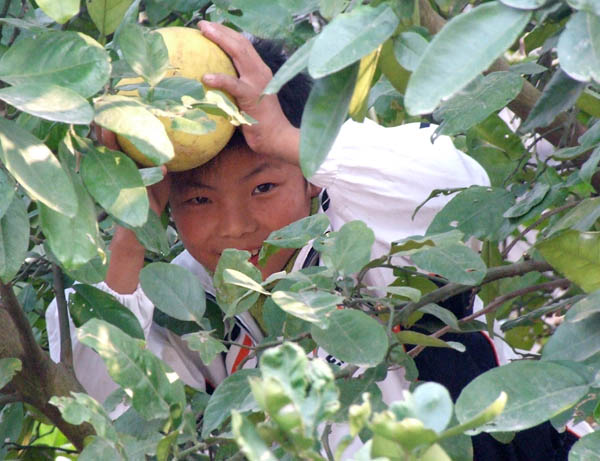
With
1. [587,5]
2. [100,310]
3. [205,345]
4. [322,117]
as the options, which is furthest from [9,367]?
[587,5]

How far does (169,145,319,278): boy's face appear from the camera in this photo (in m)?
1.63

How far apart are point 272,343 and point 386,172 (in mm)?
501

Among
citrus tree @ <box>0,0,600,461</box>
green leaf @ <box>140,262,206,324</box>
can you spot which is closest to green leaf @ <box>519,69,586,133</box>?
citrus tree @ <box>0,0,600,461</box>

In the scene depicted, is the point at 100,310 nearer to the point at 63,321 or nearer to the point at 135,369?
the point at 63,321

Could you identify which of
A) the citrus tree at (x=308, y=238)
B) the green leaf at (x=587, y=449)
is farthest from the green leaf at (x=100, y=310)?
the green leaf at (x=587, y=449)

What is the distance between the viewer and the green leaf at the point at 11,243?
106cm

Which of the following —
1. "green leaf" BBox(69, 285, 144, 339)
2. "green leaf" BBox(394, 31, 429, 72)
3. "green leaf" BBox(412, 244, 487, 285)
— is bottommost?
"green leaf" BBox(69, 285, 144, 339)

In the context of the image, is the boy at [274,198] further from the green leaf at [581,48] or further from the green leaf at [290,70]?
the green leaf at [581,48]

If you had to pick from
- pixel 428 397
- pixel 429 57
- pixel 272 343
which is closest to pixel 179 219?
pixel 272 343

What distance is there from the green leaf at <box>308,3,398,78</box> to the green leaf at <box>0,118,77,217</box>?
25 cm

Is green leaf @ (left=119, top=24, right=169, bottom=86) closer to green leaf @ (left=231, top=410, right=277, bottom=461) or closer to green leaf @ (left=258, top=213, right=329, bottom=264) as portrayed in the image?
green leaf @ (left=258, top=213, right=329, bottom=264)

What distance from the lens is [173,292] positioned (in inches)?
48.9

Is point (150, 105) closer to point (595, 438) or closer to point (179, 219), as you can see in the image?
point (595, 438)

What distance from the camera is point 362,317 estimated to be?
3.34ft
